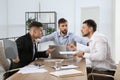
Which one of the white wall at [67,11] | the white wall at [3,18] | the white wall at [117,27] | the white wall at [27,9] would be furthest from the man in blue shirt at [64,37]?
the white wall at [3,18]

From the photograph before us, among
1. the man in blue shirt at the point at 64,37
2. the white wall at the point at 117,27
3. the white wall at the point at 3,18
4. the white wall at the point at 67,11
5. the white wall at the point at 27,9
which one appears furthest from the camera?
the white wall at the point at 3,18

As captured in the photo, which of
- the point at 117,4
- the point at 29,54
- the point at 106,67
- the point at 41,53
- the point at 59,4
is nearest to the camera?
the point at 106,67

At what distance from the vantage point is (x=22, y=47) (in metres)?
3.04

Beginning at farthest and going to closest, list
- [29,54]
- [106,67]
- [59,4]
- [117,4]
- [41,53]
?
[59,4] → [117,4] → [41,53] → [29,54] → [106,67]

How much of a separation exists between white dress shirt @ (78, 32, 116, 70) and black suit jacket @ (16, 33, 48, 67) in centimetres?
85

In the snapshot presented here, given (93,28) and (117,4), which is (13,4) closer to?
(117,4)

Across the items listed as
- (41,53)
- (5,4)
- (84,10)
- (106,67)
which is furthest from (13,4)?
(106,67)

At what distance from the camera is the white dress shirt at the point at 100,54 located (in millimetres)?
2876

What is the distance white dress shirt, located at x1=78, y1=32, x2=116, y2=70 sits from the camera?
288cm

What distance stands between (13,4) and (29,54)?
13.6 ft

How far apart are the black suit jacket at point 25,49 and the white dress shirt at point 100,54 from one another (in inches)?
33.4

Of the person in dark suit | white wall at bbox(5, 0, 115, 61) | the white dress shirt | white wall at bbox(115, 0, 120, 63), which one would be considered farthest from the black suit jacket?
white wall at bbox(5, 0, 115, 61)

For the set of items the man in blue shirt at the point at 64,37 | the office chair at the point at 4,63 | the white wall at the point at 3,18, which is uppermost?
the white wall at the point at 3,18

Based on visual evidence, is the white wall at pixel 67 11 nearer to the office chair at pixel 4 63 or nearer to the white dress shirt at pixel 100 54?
the white dress shirt at pixel 100 54
